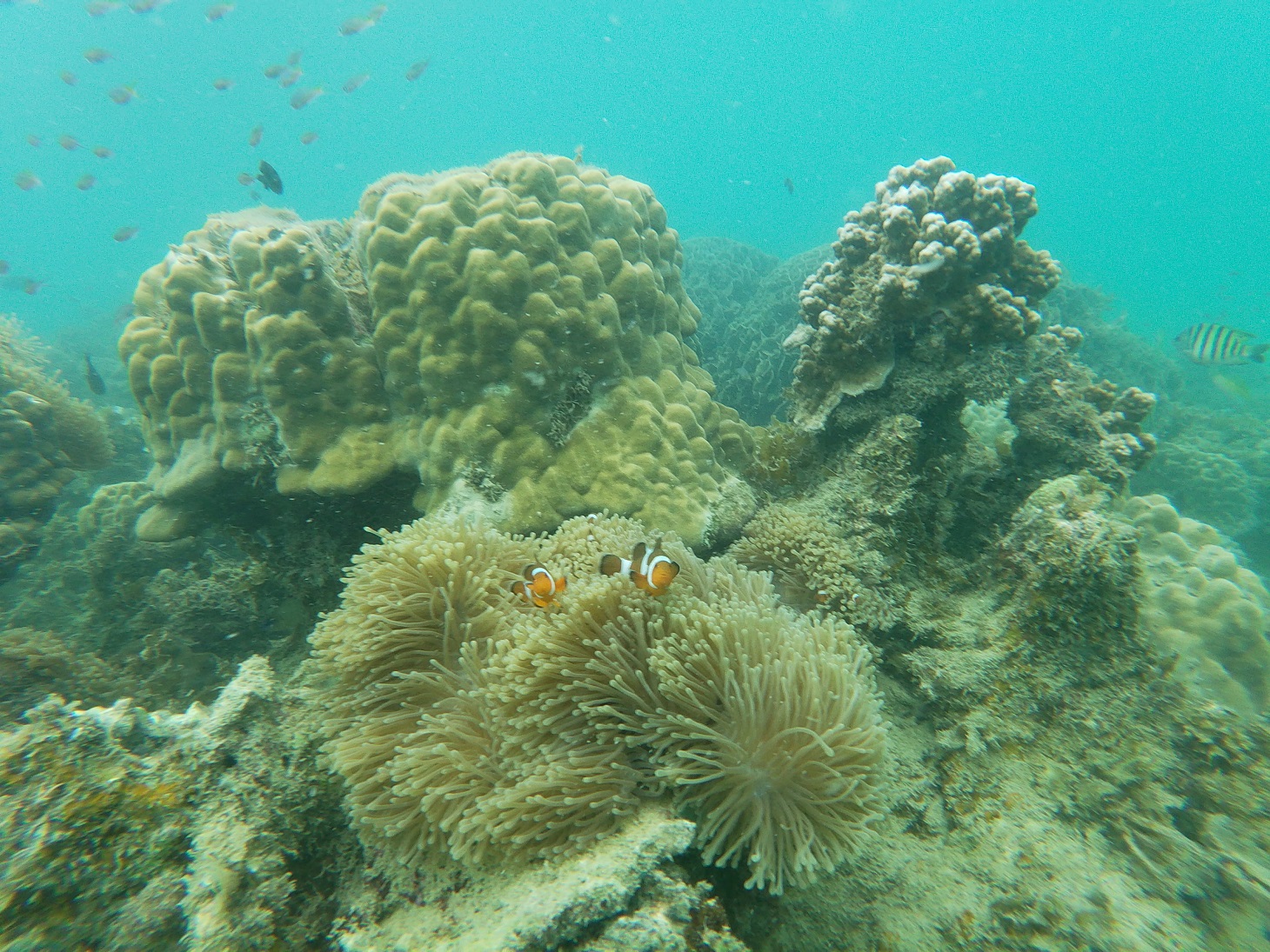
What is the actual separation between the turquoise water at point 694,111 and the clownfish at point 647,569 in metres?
56.4

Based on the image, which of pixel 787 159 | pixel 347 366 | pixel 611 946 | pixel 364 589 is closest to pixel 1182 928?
pixel 611 946

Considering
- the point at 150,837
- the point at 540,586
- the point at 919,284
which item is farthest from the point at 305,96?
the point at 150,837

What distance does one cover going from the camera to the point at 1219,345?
792 cm

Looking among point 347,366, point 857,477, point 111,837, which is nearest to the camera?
point 111,837

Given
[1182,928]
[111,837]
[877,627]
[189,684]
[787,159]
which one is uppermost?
[787,159]

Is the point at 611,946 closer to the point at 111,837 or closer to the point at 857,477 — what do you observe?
the point at 111,837

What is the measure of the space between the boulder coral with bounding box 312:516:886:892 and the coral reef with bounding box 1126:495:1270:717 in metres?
2.45

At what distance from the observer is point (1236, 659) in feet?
12.4

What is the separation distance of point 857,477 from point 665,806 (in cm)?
281

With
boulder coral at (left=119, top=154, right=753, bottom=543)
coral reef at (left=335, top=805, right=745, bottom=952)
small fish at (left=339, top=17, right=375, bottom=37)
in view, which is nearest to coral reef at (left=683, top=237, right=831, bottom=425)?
boulder coral at (left=119, top=154, right=753, bottom=543)

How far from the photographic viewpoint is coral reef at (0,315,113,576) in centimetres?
636

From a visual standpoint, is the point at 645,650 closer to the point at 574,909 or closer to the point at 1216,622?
the point at 574,909

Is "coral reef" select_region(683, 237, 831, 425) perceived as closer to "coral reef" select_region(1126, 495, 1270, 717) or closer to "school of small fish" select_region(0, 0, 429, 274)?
"coral reef" select_region(1126, 495, 1270, 717)

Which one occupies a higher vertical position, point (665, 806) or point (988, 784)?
point (988, 784)
